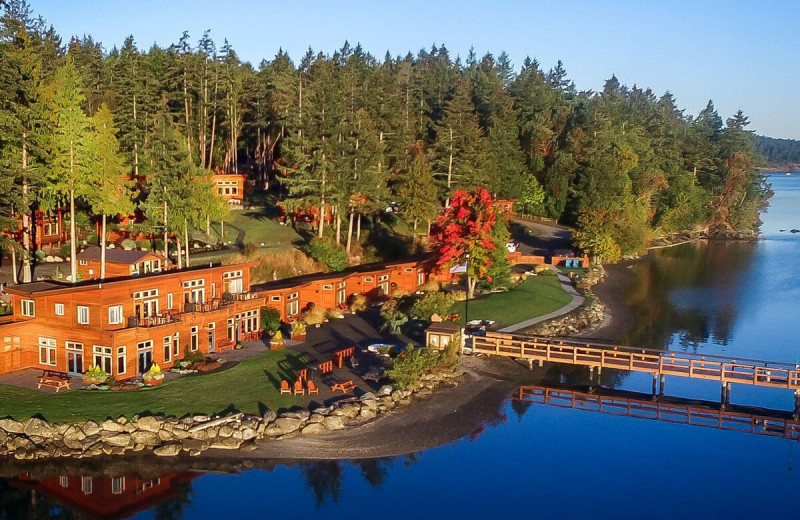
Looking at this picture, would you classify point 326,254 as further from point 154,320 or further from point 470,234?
point 154,320

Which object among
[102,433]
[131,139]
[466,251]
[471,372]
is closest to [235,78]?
[131,139]

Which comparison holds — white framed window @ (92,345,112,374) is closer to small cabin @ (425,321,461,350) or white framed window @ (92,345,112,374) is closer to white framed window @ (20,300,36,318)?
white framed window @ (20,300,36,318)

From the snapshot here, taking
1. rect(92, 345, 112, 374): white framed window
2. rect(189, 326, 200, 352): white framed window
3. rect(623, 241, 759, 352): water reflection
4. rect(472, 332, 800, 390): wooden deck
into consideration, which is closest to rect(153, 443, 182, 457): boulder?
rect(92, 345, 112, 374): white framed window

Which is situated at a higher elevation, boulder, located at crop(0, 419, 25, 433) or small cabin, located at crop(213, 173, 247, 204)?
small cabin, located at crop(213, 173, 247, 204)

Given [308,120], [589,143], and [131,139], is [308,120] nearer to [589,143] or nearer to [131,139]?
[131,139]

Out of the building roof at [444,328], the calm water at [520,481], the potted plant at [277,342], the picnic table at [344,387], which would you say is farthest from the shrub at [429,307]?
the picnic table at [344,387]

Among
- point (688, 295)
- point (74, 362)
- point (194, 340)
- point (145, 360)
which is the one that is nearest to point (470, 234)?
point (194, 340)

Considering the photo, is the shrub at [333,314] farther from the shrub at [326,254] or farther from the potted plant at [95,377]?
the potted plant at [95,377]
